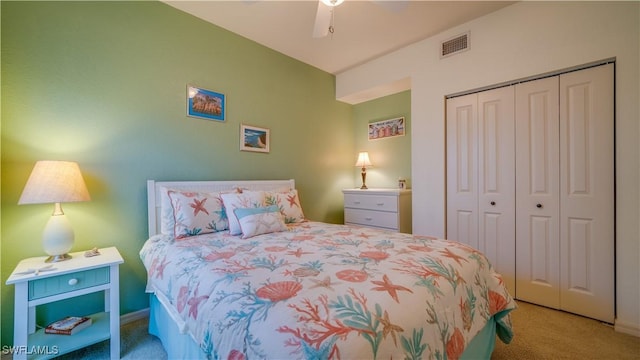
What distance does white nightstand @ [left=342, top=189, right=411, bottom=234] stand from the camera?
124 inches

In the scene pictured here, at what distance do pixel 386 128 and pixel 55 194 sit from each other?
356 centimetres

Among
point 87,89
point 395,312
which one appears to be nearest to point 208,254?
point 395,312

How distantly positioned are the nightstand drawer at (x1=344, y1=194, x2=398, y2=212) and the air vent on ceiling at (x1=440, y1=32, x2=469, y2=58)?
1.70m

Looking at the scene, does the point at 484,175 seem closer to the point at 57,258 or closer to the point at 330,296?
the point at 330,296

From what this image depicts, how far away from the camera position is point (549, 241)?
2250mm

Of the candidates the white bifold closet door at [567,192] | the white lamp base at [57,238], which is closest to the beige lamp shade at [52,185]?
the white lamp base at [57,238]

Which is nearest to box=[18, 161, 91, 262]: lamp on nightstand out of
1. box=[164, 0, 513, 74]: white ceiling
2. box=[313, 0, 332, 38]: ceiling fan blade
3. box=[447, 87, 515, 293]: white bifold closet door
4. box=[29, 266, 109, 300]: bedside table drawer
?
box=[29, 266, 109, 300]: bedside table drawer

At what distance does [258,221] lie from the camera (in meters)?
2.02

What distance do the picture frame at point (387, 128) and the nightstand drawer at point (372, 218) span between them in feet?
3.97

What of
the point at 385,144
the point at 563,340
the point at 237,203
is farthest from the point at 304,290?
the point at 385,144

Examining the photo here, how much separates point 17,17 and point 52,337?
6.88 ft

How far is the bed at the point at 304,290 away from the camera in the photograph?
2.60ft

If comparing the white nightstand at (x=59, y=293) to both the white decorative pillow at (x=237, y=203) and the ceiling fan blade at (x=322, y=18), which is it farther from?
the ceiling fan blade at (x=322, y=18)

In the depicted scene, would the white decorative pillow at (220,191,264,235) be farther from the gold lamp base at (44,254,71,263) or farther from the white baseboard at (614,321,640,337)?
the white baseboard at (614,321,640,337)
